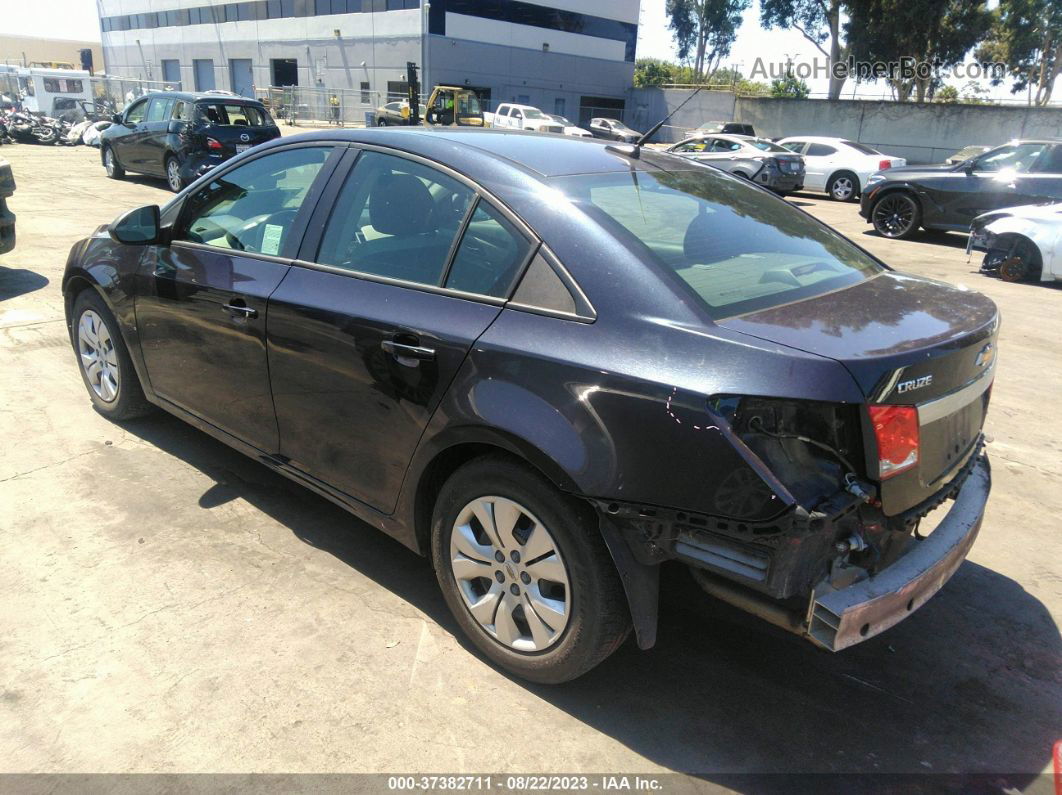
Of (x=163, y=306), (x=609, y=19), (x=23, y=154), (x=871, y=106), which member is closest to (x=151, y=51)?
(x=609, y=19)

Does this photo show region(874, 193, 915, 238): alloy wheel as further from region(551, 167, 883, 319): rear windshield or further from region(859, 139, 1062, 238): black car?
region(551, 167, 883, 319): rear windshield

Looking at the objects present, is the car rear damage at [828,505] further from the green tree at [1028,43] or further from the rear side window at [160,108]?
the green tree at [1028,43]

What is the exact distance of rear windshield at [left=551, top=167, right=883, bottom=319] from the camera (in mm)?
2525

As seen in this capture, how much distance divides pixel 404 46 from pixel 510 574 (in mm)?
48364

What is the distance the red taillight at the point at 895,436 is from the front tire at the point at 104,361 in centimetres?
381

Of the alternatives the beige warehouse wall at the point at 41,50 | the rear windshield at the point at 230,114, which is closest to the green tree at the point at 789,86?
the rear windshield at the point at 230,114

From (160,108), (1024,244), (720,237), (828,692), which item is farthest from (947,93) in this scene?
(828,692)

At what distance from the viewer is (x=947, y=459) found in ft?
8.11

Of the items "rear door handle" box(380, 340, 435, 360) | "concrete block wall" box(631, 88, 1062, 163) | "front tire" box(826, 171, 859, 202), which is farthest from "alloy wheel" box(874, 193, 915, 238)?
"concrete block wall" box(631, 88, 1062, 163)

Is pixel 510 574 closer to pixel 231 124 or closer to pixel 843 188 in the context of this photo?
pixel 231 124

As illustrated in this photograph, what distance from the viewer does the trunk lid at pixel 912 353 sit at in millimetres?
2135

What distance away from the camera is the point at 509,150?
119 inches

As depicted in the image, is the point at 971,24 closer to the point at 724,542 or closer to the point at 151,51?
the point at 724,542

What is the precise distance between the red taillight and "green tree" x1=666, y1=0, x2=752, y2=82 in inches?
3057
